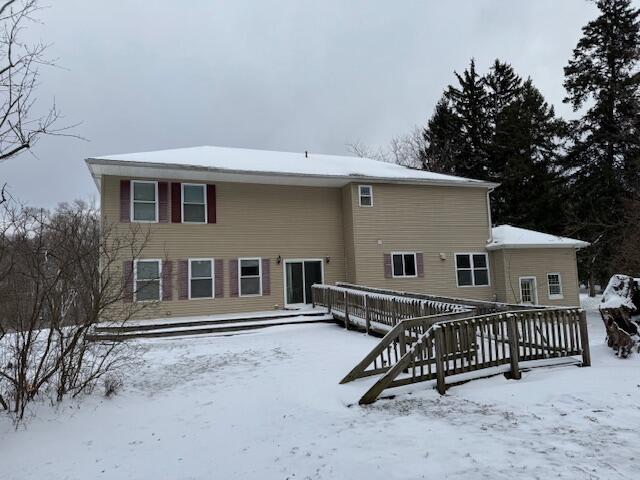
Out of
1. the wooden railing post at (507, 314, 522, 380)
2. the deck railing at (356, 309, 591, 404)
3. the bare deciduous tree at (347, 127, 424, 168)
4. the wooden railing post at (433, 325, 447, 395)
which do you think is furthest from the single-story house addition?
the bare deciduous tree at (347, 127, 424, 168)

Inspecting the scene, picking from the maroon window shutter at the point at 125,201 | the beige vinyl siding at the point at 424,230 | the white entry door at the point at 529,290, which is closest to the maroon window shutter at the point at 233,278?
the maroon window shutter at the point at 125,201

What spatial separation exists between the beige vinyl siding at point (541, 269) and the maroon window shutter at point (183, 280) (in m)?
12.8

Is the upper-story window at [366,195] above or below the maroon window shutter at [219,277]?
above

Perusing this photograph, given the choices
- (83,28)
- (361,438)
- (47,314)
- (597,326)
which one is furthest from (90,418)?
(597,326)

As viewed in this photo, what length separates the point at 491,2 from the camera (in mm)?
15695

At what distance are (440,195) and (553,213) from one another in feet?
39.2

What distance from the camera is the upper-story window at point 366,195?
16141mm

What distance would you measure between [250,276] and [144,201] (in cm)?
451

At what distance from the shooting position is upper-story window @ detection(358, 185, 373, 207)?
1614 centimetres

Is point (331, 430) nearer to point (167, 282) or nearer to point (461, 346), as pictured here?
point (461, 346)

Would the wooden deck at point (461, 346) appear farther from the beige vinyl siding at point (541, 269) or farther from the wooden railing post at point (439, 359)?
the beige vinyl siding at point (541, 269)

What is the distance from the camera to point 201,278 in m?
14.5

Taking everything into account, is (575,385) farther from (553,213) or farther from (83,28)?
(553,213)

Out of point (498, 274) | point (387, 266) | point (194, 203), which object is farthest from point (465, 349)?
point (498, 274)
